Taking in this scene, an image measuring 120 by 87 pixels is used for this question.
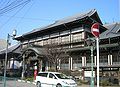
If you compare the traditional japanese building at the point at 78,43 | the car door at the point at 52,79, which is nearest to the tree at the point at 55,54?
the traditional japanese building at the point at 78,43

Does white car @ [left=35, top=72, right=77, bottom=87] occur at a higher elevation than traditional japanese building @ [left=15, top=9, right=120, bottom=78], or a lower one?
lower

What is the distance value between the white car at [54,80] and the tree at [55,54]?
25.0ft

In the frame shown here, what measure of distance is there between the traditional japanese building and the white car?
6.33 metres

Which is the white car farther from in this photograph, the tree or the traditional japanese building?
the tree

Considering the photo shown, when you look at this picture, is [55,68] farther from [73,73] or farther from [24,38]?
[24,38]

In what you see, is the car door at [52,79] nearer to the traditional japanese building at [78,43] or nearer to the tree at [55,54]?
the traditional japanese building at [78,43]

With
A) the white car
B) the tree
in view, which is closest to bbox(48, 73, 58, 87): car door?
the white car

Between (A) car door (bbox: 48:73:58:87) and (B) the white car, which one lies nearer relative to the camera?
(B) the white car

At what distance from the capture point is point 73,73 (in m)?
30.5

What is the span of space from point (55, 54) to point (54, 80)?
9688 millimetres

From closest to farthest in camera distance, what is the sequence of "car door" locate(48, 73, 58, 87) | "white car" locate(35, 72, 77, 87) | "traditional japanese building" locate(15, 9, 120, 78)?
1. "white car" locate(35, 72, 77, 87)
2. "car door" locate(48, 73, 58, 87)
3. "traditional japanese building" locate(15, 9, 120, 78)

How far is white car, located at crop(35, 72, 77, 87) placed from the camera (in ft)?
65.0

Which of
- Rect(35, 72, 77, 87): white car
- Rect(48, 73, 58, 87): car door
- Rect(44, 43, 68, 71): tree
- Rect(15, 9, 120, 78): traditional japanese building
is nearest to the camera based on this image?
Rect(35, 72, 77, 87): white car

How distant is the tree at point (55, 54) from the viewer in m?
30.2
